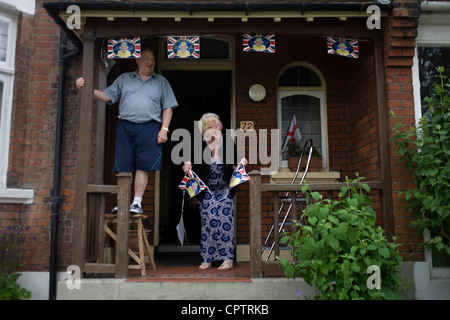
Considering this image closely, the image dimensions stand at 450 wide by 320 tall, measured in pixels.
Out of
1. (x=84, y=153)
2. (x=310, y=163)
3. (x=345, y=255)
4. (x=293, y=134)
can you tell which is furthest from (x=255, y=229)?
(x=293, y=134)

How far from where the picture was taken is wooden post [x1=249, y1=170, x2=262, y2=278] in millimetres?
3986

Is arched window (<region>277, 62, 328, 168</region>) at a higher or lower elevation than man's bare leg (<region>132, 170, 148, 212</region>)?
higher

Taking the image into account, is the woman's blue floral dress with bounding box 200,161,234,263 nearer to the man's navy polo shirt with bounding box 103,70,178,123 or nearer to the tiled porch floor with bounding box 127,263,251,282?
the tiled porch floor with bounding box 127,263,251,282

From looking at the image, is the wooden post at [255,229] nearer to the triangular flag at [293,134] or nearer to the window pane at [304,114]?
the triangular flag at [293,134]

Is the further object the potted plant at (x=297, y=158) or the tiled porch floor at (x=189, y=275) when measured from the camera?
the potted plant at (x=297, y=158)

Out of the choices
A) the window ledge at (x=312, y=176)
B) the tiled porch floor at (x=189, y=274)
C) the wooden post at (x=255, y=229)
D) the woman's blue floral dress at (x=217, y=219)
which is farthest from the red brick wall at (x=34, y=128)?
the window ledge at (x=312, y=176)

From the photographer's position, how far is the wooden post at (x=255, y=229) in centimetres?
399

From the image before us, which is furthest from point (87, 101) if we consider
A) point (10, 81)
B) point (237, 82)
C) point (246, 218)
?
point (246, 218)

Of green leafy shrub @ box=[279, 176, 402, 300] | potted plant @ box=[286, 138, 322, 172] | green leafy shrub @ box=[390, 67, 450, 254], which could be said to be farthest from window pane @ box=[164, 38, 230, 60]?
green leafy shrub @ box=[279, 176, 402, 300]

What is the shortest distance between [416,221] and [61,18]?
4.37m

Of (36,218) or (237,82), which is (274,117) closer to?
(237,82)

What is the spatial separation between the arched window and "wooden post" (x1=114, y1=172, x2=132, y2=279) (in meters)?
2.62

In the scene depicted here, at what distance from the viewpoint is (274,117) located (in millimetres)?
5805

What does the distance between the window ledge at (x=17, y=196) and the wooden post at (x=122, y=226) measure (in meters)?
1.59
